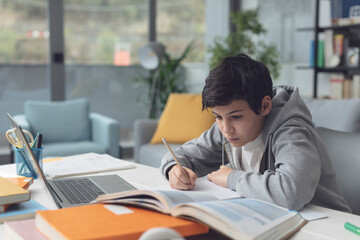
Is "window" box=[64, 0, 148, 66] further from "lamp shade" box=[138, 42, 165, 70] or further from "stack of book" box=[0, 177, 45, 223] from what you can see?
"stack of book" box=[0, 177, 45, 223]

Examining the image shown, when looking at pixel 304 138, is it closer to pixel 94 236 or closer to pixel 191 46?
pixel 94 236

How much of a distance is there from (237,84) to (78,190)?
0.53m

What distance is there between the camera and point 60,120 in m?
3.79

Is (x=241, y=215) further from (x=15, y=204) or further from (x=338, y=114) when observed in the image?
(x=338, y=114)

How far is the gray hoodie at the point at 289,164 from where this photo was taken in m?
1.07

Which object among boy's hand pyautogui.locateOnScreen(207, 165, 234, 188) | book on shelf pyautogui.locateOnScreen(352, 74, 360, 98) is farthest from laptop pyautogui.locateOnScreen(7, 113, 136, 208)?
book on shelf pyautogui.locateOnScreen(352, 74, 360, 98)

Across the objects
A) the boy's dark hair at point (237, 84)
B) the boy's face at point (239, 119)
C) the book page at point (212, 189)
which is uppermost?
the boy's dark hair at point (237, 84)

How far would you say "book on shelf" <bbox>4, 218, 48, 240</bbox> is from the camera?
818 millimetres

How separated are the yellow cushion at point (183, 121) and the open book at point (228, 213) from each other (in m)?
2.28

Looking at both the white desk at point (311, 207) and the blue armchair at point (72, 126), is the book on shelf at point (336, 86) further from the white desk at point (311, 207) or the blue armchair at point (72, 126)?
the white desk at point (311, 207)

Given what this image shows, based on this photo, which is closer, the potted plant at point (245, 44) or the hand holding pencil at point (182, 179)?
the hand holding pencil at point (182, 179)

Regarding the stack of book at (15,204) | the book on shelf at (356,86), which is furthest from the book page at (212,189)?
the book on shelf at (356,86)

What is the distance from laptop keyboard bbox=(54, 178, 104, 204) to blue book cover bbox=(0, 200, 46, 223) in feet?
0.29

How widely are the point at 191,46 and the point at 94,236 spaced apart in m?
4.36
